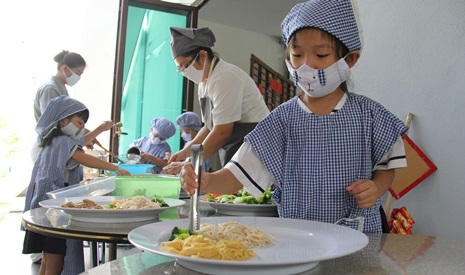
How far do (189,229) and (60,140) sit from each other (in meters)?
2.13

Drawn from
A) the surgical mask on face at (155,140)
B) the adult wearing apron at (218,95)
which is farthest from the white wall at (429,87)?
the surgical mask on face at (155,140)

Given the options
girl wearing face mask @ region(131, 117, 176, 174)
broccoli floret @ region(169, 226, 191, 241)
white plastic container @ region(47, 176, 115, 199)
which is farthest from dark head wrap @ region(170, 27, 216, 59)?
girl wearing face mask @ region(131, 117, 176, 174)

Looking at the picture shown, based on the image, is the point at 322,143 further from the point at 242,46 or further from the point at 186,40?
the point at 242,46

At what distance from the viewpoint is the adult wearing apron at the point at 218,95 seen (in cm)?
209

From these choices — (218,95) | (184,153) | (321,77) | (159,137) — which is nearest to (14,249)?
(159,137)

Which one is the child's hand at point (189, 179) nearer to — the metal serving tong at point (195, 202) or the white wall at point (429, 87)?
the metal serving tong at point (195, 202)

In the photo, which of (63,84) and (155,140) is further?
(155,140)

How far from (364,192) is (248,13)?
6.17m

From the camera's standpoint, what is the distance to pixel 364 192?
0.97 metres

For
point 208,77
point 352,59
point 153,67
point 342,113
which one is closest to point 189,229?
point 342,113

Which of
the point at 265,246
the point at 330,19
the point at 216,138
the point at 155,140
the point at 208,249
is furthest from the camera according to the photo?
the point at 155,140

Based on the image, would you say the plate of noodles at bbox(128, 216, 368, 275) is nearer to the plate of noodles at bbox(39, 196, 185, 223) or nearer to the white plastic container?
the plate of noodles at bbox(39, 196, 185, 223)

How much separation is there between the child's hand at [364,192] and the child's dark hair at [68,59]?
3171 millimetres

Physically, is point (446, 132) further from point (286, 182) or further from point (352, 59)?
point (286, 182)
